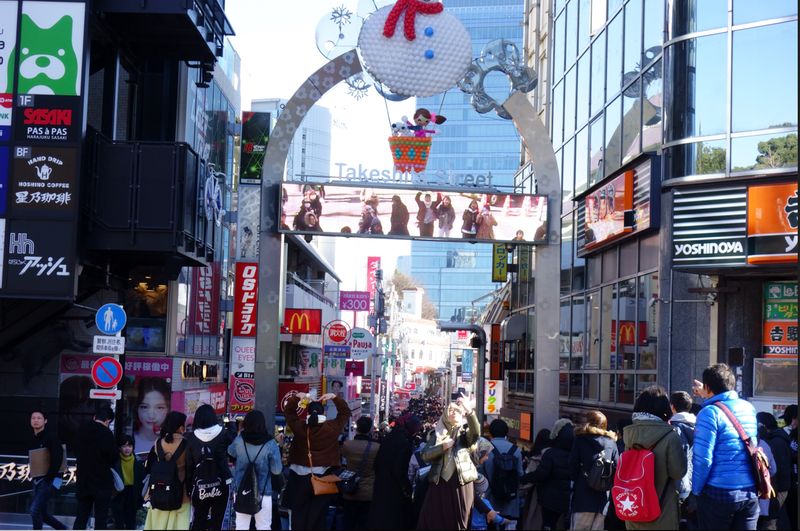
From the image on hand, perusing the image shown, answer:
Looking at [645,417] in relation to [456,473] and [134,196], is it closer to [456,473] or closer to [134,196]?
[456,473]

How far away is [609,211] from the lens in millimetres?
22906

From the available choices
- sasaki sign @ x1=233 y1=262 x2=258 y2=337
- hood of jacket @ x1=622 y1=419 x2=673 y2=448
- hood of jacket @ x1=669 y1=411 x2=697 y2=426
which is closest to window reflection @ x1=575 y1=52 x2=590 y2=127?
sasaki sign @ x1=233 y1=262 x2=258 y2=337

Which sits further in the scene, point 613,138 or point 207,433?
point 613,138

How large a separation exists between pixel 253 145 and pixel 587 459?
20.7 metres

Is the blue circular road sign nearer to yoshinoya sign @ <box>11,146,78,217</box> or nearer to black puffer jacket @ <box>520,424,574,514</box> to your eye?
yoshinoya sign @ <box>11,146,78,217</box>

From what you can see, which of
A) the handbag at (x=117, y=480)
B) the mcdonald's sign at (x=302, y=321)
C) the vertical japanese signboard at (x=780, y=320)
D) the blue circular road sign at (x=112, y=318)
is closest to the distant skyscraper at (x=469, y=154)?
the mcdonald's sign at (x=302, y=321)

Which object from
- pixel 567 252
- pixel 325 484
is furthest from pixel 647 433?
pixel 567 252

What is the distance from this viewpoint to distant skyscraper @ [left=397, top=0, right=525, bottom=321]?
156625mm

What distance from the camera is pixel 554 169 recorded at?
19578 millimetres

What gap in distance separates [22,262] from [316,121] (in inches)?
2229

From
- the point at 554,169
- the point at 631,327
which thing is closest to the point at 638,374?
the point at 631,327

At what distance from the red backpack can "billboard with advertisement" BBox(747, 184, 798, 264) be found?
8.94 m

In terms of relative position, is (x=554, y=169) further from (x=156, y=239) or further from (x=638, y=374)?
(x=156, y=239)

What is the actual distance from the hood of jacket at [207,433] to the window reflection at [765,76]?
11.1 m
